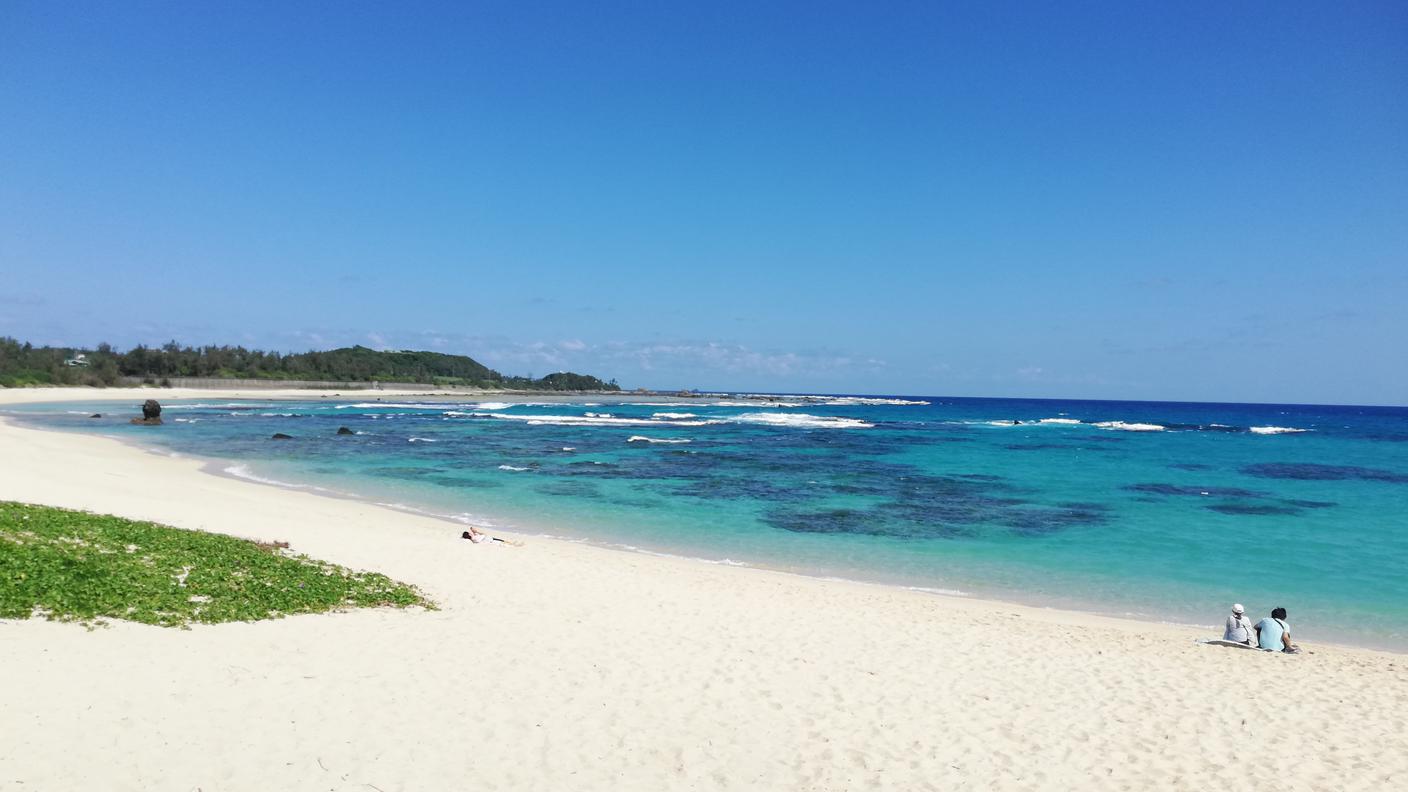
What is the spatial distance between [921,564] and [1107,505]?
40.1 ft

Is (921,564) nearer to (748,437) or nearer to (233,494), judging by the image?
(233,494)

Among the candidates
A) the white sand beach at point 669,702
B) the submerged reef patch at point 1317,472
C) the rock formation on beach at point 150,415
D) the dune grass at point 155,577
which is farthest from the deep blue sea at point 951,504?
the dune grass at point 155,577

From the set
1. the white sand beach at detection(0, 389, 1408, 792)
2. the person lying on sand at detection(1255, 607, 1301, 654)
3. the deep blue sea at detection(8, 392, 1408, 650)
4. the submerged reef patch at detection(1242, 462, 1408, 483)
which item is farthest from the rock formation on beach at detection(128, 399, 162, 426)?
the submerged reef patch at detection(1242, 462, 1408, 483)

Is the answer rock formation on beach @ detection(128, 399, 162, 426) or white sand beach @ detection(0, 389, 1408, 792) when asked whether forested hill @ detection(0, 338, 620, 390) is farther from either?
white sand beach @ detection(0, 389, 1408, 792)

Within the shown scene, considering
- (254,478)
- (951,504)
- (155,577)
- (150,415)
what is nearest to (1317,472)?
(951,504)

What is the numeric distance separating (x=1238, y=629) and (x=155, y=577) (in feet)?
46.2

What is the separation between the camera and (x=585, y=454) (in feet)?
A: 125

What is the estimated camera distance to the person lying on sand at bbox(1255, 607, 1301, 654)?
33.9 feet

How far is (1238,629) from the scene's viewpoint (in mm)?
10742

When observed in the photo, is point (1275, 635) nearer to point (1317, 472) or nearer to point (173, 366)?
point (1317, 472)

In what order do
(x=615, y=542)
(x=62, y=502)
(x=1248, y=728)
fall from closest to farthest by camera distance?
(x=1248, y=728) < (x=62, y=502) < (x=615, y=542)

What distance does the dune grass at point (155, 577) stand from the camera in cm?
795

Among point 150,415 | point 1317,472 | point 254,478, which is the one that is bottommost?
point 254,478

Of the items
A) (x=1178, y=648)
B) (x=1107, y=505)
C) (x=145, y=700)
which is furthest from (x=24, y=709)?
(x=1107, y=505)
